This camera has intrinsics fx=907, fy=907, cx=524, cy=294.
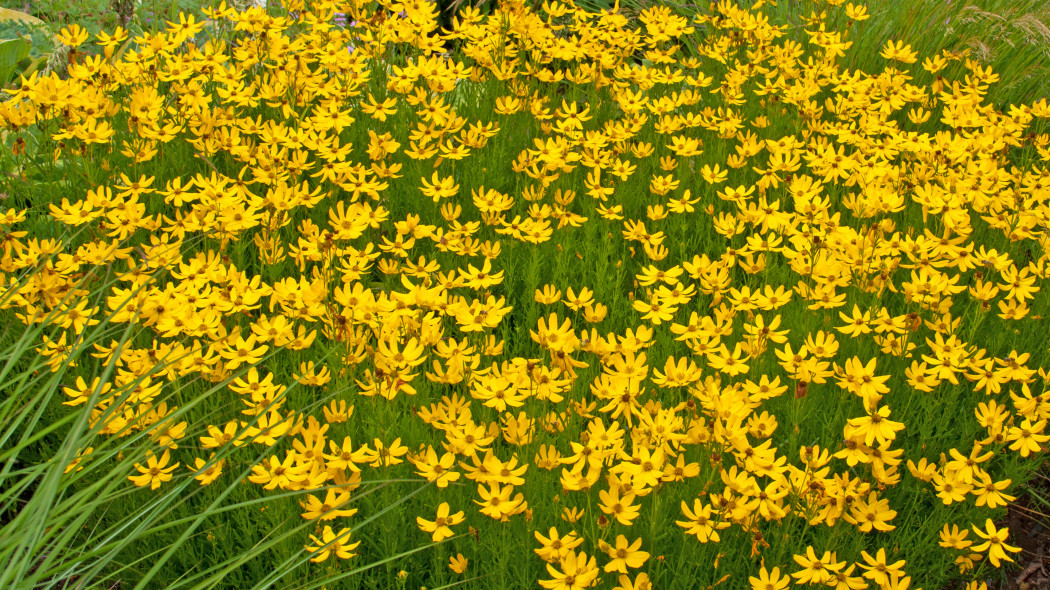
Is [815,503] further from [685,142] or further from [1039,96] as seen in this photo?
[1039,96]

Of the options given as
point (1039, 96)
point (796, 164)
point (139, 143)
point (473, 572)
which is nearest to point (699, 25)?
point (1039, 96)

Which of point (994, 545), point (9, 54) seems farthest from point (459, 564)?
point (9, 54)

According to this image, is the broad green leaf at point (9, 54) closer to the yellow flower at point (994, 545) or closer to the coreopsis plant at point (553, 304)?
the coreopsis plant at point (553, 304)

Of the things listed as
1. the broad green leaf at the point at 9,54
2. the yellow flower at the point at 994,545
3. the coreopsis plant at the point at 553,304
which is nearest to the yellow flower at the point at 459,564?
the coreopsis plant at the point at 553,304

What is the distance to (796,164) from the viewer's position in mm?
3664

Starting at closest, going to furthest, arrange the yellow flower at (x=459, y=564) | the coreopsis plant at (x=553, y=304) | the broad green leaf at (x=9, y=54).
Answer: the yellow flower at (x=459, y=564) < the coreopsis plant at (x=553, y=304) < the broad green leaf at (x=9, y=54)

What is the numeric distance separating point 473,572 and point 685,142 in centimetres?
235

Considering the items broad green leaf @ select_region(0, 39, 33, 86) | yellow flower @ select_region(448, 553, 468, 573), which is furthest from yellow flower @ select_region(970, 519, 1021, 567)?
broad green leaf @ select_region(0, 39, 33, 86)

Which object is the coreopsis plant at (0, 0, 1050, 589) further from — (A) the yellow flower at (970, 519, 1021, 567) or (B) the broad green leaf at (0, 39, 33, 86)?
(B) the broad green leaf at (0, 39, 33, 86)

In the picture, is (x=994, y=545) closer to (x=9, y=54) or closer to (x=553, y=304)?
(x=553, y=304)

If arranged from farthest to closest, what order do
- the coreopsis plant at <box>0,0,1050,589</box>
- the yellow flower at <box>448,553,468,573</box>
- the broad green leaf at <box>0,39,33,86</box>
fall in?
the broad green leaf at <box>0,39,33,86</box> < the coreopsis plant at <box>0,0,1050,589</box> < the yellow flower at <box>448,553,468,573</box>

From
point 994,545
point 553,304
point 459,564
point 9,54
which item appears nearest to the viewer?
point 459,564

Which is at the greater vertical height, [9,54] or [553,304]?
[9,54]

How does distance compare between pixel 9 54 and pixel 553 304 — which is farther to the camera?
pixel 9 54
